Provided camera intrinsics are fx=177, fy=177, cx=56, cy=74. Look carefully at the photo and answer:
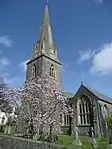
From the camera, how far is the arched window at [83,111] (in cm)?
3938

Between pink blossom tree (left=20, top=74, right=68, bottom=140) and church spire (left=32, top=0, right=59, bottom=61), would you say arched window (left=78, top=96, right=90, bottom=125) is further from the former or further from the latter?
pink blossom tree (left=20, top=74, right=68, bottom=140)

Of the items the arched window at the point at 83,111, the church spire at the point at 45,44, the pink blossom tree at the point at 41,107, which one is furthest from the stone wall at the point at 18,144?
the church spire at the point at 45,44

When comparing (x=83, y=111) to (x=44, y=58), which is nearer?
(x=83, y=111)

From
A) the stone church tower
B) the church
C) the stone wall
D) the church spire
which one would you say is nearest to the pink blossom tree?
the stone wall

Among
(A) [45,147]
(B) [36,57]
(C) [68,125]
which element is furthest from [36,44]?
(A) [45,147]

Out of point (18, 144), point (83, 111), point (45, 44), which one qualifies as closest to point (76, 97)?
point (83, 111)

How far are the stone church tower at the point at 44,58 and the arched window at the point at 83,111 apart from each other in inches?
380

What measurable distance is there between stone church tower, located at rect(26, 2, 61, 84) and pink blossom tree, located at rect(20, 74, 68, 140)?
19304mm

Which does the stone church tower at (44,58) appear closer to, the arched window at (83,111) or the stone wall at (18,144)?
the arched window at (83,111)

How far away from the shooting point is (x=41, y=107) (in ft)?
75.1

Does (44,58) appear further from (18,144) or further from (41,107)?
(18,144)

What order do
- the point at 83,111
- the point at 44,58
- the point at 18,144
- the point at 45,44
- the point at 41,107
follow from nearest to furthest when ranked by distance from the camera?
the point at 18,144
the point at 41,107
the point at 83,111
the point at 44,58
the point at 45,44

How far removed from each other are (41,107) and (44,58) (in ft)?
81.4

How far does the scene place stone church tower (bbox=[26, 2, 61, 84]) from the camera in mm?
45809
